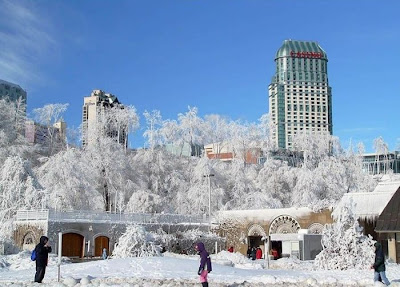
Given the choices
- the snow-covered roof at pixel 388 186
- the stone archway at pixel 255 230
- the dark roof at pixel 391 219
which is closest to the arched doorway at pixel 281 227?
the stone archway at pixel 255 230

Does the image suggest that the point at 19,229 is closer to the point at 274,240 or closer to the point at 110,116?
the point at 274,240

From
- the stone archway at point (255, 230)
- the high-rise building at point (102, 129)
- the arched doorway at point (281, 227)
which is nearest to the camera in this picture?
the arched doorway at point (281, 227)

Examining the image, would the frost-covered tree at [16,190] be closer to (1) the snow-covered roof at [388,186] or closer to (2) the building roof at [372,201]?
(2) the building roof at [372,201]

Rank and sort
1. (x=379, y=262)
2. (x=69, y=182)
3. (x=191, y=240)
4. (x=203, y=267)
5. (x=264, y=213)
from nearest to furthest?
(x=203, y=267)
(x=379, y=262)
(x=191, y=240)
(x=264, y=213)
(x=69, y=182)

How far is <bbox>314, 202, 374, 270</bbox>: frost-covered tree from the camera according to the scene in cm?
2527

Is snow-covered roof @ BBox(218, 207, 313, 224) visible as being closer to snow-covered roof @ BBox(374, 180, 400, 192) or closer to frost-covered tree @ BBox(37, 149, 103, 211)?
snow-covered roof @ BBox(374, 180, 400, 192)

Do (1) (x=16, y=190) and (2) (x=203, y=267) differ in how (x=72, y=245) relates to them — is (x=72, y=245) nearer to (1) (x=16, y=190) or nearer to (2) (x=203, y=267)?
(1) (x=16, y=190)

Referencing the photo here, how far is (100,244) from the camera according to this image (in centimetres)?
4209

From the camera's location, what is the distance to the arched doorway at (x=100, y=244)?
4181 cm

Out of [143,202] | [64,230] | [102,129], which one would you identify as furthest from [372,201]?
[102,129]

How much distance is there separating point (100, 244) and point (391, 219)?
68.3ft

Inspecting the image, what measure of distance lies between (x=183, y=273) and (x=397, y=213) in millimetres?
14860

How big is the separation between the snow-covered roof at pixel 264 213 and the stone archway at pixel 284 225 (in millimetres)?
307

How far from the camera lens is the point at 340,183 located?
5912 cm
